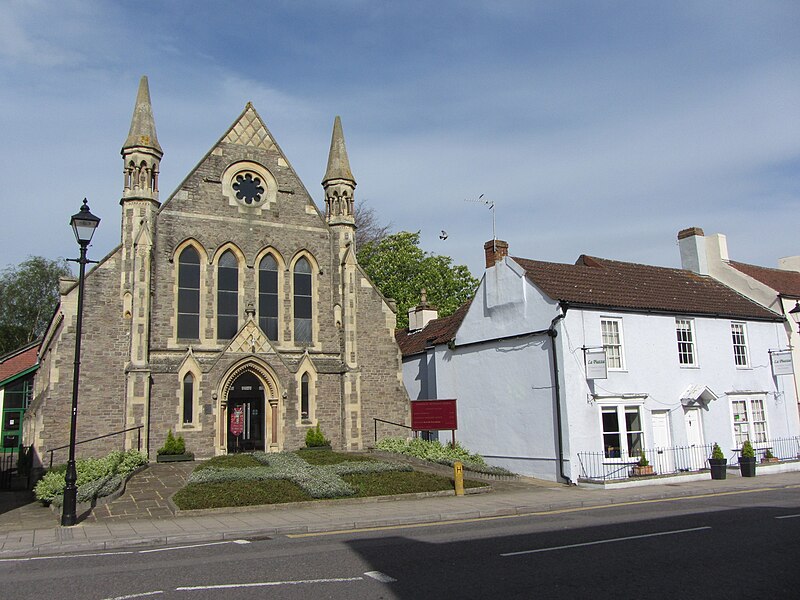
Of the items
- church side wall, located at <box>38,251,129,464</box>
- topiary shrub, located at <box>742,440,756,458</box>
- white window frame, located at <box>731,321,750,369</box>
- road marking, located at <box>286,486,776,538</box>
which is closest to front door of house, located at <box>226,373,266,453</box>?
church side wall, located at <box>38,251,129,464</box>

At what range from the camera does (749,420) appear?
2505cm

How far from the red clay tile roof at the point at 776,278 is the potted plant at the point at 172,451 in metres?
25.2

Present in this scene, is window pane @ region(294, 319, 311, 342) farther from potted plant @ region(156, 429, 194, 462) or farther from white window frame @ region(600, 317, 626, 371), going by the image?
white window frame @ region(600, 317, 626, 371)

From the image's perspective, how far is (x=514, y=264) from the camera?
2394 cm

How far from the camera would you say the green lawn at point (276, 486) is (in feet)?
53.6

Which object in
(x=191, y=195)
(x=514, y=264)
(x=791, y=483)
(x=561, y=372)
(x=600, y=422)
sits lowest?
(x=791, y=483)

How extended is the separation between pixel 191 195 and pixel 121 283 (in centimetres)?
454

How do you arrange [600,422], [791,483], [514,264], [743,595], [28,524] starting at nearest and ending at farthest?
1. [743,595]
2. [28,524]
3. [791,483]
4. [600,422]
5. [514,264]

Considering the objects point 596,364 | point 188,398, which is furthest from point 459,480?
point 188,398

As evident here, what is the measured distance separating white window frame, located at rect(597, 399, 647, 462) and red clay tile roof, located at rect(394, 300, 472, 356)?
24.5ft

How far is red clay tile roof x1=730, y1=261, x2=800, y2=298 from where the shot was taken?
30297mm

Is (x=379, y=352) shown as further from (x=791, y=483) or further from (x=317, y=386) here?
(x=791, y=483)

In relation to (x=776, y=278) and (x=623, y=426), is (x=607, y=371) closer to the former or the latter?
(x=623, y=426)

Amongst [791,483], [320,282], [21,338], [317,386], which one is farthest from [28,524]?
[21,338]
